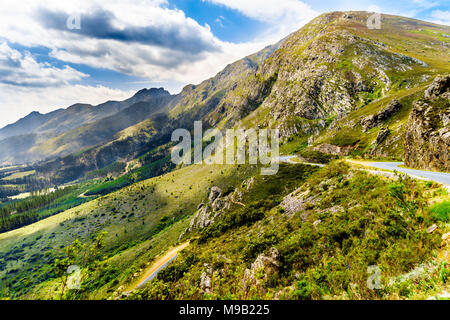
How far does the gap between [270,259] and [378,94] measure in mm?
157354

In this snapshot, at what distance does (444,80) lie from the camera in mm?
30844

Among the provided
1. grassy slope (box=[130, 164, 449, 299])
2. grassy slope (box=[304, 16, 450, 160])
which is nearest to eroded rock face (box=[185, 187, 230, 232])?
grassy slope (box=[130, 164, 449, 299])

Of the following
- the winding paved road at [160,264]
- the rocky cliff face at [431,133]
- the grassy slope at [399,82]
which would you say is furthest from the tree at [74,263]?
the grassy slope at [399,82]

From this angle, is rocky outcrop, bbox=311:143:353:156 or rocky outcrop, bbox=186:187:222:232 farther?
rocky outcrop, bbox=311:143:353:156

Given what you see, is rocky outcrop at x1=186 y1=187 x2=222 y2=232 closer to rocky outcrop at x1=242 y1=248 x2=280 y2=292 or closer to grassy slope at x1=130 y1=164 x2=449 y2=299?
grassy slope at x1=130 y1=164 x2=449 y2=299

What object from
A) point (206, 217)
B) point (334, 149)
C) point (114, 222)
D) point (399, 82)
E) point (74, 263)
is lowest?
point (114, 222)

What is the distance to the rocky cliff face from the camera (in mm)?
19844

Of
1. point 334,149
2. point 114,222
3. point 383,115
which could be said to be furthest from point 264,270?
point 114,222

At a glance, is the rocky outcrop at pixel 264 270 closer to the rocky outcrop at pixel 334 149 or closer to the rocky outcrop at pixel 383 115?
the rocky outcrop at pixel 334 149

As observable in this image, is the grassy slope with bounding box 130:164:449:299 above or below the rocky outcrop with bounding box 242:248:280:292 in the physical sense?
above

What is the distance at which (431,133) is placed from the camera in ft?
72.0

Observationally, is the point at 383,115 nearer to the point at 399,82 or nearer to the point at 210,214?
the point at 399,82
